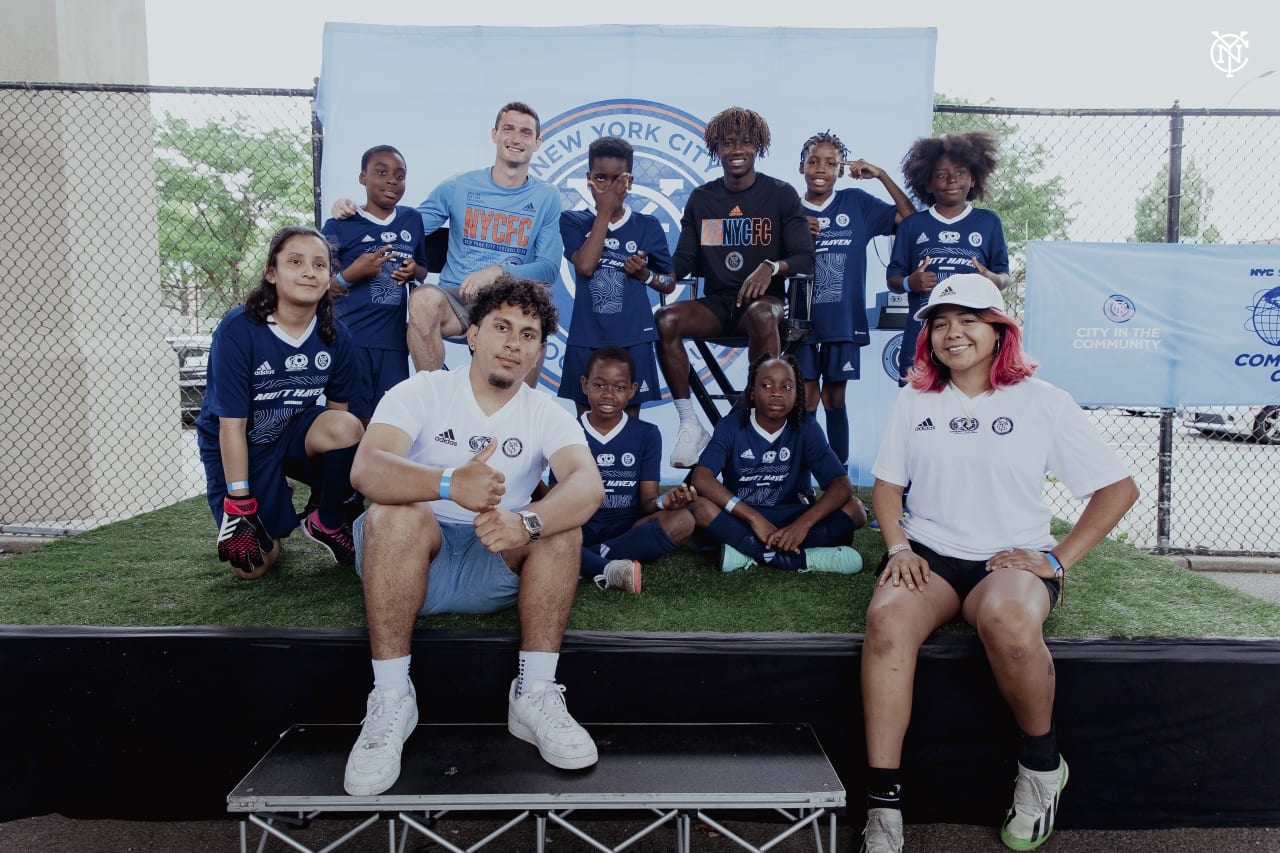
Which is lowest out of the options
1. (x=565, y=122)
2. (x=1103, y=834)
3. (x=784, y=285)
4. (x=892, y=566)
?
(x=1103, y=834)

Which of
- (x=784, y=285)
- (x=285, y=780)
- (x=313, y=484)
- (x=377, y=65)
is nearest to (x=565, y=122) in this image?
(x=377, y=65)

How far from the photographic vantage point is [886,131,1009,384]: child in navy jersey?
12.7 ft

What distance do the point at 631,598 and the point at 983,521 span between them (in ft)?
3.65

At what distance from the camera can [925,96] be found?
4.77 meters

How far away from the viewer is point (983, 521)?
232 cm

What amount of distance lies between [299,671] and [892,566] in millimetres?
1670

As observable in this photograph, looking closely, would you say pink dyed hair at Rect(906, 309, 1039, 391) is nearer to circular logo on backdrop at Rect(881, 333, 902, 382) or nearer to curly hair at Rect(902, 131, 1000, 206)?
curly hair at Rect(902, 131, 1000, 206)

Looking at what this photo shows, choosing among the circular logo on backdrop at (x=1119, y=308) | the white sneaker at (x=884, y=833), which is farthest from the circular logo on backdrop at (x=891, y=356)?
the white sneaker at (x=884, y=833)

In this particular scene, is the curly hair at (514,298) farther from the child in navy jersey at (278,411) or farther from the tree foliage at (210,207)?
the tree foliage at (210,207)

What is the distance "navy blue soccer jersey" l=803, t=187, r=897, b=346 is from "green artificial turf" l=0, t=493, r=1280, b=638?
4.22ft

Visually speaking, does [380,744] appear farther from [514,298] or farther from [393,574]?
[514,298]

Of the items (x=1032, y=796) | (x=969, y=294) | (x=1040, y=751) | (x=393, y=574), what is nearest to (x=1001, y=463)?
(x=969, y=294)

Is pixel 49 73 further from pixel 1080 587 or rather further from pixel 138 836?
pixel 1080 587

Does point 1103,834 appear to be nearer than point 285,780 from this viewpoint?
No
